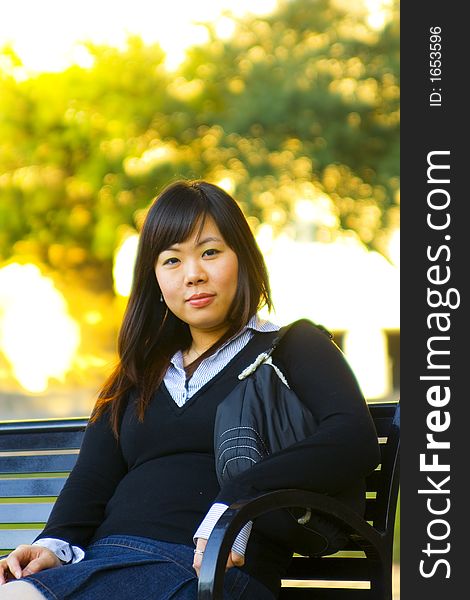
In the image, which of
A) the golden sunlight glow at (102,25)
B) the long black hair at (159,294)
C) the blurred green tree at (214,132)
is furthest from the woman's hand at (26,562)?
the golden sunlight glow at (102,25)

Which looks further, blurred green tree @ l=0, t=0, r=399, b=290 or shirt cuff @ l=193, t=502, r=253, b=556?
blurred green tree @ l=0, t=0, r=399, b=290

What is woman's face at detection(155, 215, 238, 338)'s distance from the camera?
2.90m

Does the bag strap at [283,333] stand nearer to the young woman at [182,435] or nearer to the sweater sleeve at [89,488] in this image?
the young woman at [182,435]

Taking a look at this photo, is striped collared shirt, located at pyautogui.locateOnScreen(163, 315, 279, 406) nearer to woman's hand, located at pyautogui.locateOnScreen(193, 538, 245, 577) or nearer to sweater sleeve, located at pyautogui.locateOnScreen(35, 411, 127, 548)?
sweater sleeve, located at pyautogui.locateOnScreen(35, 411, 127, 548)

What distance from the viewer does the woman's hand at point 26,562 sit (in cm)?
271

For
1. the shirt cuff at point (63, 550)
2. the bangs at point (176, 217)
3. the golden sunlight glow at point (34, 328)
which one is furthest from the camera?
the golden sunlight glow at point (34, 328)

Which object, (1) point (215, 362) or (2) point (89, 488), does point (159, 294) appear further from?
(2) point (89, 488)

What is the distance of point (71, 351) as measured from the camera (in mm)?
17719

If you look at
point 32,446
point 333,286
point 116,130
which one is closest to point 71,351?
point 116,130

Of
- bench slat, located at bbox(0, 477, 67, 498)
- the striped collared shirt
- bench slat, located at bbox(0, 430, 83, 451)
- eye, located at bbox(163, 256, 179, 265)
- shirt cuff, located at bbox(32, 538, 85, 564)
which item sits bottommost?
shirt cuff, located at bbox(32, 538, 85, 564)

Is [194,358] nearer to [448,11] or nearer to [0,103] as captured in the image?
[448,11]

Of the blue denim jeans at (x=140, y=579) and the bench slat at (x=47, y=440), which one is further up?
the bench slat at (x=47, y=440)

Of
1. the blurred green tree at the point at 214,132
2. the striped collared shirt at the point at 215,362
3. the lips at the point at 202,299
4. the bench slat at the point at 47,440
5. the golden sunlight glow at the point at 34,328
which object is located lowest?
the bench slat at the point at 47,440

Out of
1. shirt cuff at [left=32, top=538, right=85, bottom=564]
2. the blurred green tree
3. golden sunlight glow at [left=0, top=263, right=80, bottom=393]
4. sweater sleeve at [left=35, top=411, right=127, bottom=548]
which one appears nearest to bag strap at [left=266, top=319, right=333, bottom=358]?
sweater sleeve at [left=35, top=411, right=127, bottom=548]
